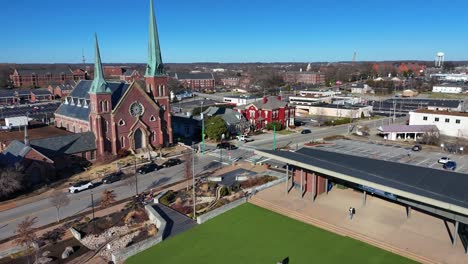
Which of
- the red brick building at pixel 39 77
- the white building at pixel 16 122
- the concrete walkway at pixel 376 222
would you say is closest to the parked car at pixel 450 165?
the concrete walkway at pixel 376 222

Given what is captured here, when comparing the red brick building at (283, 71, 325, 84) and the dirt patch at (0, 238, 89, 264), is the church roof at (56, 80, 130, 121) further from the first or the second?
the red brick building at (283, 71, 325, 84)

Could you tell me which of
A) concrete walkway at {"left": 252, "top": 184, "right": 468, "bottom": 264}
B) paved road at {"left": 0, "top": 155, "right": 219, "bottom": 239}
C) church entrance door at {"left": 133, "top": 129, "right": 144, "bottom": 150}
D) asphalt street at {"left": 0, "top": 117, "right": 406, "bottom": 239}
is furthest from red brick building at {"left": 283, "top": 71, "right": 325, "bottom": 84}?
concrete walkway at {"left": 252, "top": 184, "right": 468, "bottom": 264}

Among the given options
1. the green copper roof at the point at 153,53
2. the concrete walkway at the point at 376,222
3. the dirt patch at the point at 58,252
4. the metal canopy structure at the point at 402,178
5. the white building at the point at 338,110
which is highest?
the green copper roof at the point at 153,53

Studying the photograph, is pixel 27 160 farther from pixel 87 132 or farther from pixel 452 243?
pixel 452 243

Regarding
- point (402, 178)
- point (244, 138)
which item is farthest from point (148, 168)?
point (402, 178)

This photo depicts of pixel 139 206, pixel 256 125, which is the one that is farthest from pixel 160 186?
pixel 256 125

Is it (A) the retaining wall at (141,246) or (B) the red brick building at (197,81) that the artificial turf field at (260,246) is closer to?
Answer: (A) the retaining wall at (141,246)

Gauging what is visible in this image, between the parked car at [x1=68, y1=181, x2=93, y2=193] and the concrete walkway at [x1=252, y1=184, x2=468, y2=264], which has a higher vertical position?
the concrete walkway at [x1=252, y1=184, x2=468, y2=264]
